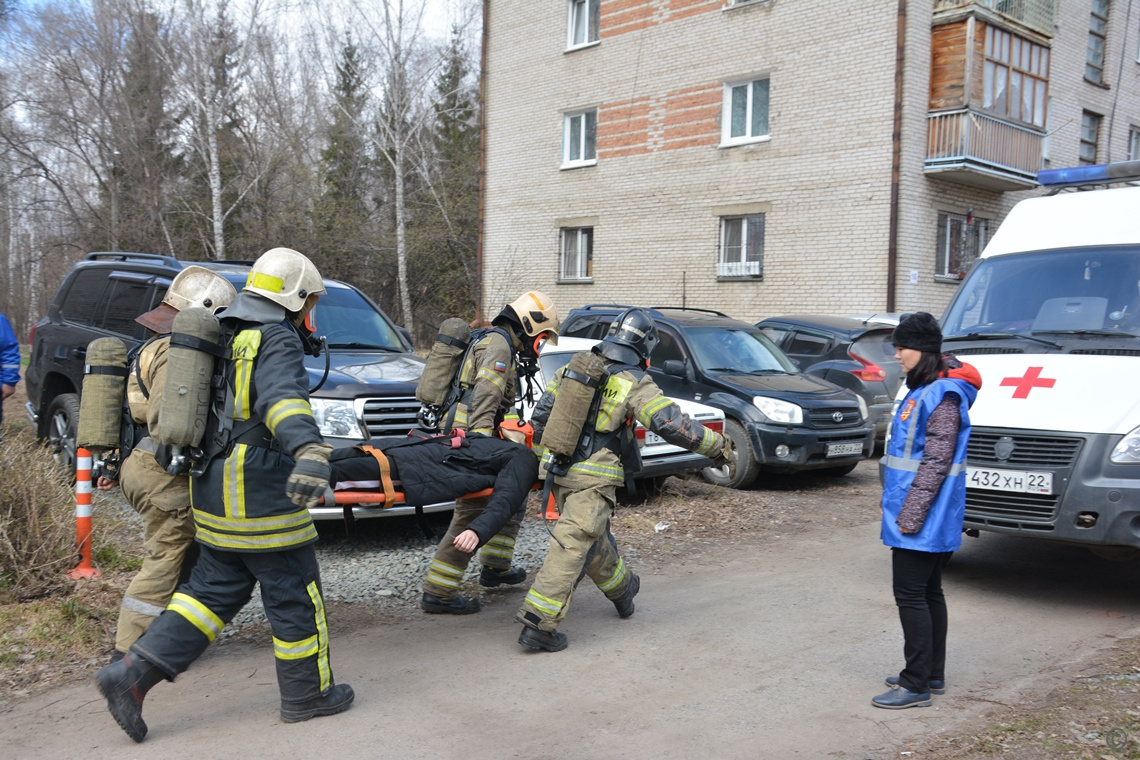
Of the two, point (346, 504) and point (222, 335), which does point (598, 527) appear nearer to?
point (346, 504)

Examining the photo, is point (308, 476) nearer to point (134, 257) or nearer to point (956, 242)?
point (134, 257)

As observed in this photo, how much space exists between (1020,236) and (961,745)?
4736 millimetres

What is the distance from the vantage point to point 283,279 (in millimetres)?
3873

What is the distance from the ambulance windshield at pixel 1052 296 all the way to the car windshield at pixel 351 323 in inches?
182

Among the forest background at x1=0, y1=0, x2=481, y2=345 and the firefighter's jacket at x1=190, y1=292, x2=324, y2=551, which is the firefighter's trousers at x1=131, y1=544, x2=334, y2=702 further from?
the forest background at x1=0, y1=0, x2=481, y2=345

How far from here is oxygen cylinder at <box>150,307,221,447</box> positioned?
367 centimetres

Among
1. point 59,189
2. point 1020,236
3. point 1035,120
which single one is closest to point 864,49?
point 1035,120

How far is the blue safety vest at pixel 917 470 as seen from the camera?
4.18 metres

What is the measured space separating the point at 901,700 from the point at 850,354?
8122 mm

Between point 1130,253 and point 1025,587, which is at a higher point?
point 1130,253

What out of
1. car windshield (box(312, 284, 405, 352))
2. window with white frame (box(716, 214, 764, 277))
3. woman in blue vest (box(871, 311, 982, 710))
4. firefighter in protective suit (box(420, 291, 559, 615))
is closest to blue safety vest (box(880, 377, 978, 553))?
woman in blue vest (box(871, 311, 982, 710))

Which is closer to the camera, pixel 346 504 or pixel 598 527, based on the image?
pixel 346 504

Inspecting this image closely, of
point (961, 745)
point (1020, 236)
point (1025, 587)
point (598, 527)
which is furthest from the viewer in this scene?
point (1020, 236)

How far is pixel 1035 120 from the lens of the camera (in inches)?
766
